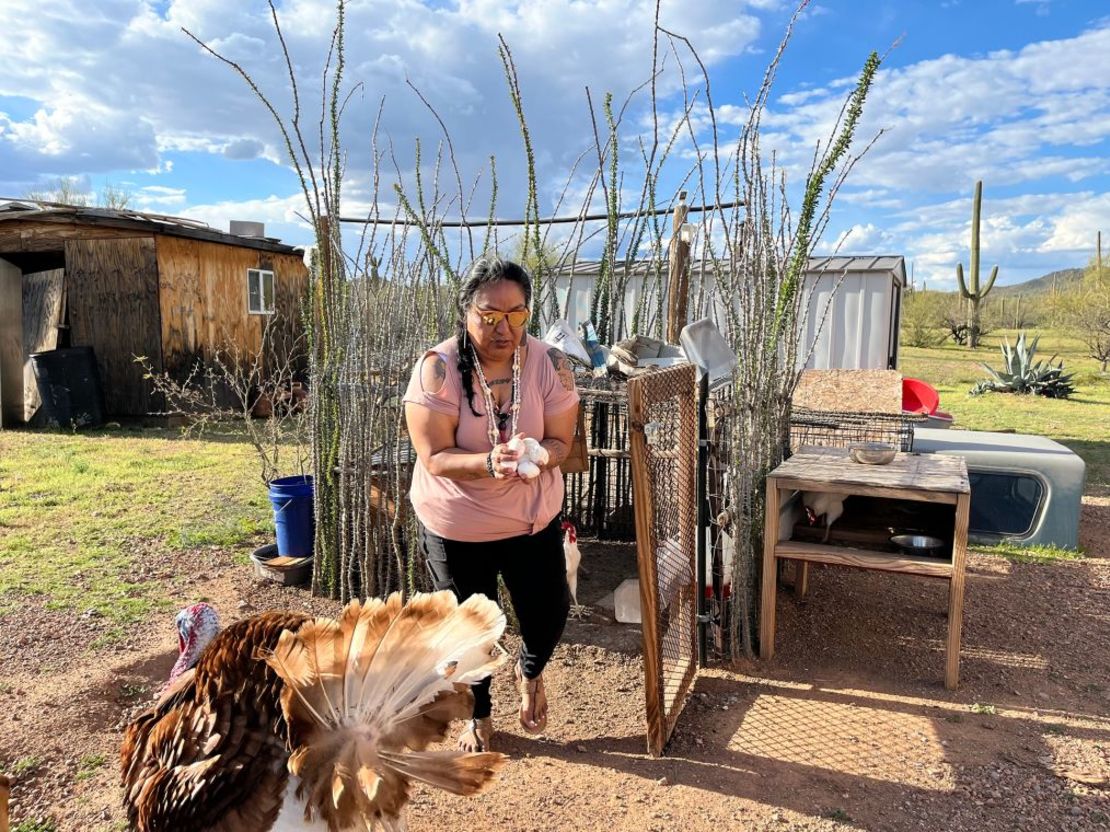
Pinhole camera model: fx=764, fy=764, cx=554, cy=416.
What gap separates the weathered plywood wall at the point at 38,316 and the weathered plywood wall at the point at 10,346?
0.11 m

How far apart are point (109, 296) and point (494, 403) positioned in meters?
10.6

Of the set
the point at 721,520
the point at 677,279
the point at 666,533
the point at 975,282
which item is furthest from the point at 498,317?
the point at 975,282

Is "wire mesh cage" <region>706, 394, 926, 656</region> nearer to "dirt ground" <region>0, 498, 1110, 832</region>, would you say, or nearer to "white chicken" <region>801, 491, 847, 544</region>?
"dirt ground" <region>0, 498, 1110, 832</region>

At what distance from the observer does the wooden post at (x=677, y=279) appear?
492 cm

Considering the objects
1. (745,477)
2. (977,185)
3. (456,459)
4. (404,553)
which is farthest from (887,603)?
(977,185)

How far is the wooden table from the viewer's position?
337 cm

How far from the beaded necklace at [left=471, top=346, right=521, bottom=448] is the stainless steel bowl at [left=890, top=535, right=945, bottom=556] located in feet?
7.46

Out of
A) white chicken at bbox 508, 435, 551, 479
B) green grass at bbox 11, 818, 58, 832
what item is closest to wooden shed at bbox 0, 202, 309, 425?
green grass at bbox 11, 818, 58, 832

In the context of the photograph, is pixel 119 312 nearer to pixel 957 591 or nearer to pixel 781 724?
pixel 781 724

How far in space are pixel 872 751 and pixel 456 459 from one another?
6.58 feet

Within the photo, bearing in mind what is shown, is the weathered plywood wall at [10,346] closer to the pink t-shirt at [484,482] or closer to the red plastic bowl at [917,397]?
the pink t-shirt at [484,482]

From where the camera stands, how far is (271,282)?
1315cm

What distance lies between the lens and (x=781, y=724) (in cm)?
317

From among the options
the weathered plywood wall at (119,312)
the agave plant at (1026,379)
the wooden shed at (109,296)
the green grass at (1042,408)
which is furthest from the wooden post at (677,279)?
the agave plant at (1026,379)
